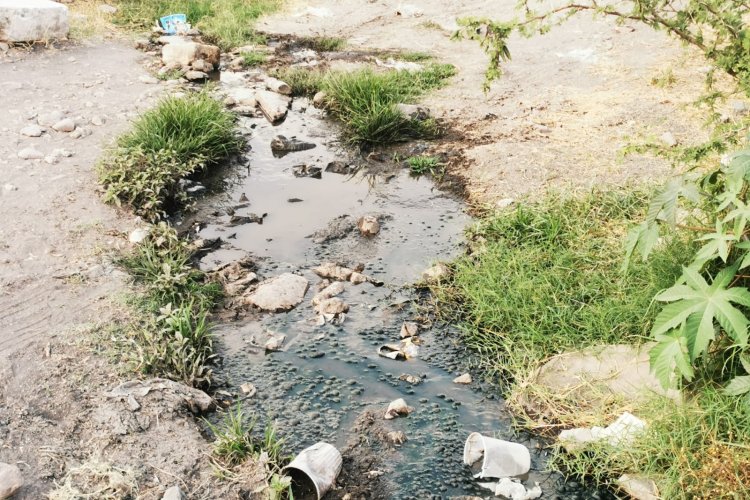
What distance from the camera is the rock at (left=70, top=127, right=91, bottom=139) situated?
211 inches

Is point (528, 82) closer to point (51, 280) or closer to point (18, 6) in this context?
point (51, 280)

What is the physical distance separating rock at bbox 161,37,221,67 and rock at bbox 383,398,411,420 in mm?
5262

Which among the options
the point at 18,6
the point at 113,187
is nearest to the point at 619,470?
the point at 113,187

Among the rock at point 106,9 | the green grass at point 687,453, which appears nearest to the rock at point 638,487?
the green grass at point 687,453

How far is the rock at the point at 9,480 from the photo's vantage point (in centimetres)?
243

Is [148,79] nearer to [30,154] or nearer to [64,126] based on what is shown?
[64,126]

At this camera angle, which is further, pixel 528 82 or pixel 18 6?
pixel 18 6

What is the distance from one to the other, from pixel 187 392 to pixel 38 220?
1836 millimetres

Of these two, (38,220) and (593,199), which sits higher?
(593,199)

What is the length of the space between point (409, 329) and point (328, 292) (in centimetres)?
55

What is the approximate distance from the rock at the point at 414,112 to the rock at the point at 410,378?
9.82 feet

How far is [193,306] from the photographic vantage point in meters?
3.86

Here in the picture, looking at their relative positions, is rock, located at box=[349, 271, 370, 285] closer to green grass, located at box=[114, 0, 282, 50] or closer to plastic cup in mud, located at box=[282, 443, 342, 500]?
plastic cup in mud, located at box=[282, 443, 342, 500]

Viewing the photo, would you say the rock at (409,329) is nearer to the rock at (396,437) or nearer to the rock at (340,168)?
the rock at (396,437)
